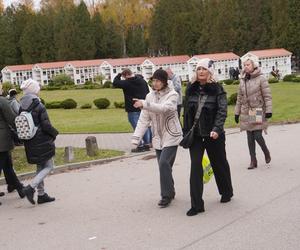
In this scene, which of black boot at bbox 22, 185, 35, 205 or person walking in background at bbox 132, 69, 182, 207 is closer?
person walking in background at bbox 132, 69, 182, 207

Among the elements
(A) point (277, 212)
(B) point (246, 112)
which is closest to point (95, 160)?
(B) point (246, 112)

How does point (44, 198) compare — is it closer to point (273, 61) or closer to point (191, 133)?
point (191, 133)

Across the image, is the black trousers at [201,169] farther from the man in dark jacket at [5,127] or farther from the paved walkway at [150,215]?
the man in dark jacket at [5,127]

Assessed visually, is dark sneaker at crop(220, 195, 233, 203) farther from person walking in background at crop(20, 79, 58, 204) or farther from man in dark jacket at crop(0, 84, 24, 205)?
man in dark jacket at crop(0, 84, 24, 205)

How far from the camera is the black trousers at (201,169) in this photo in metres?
6.50

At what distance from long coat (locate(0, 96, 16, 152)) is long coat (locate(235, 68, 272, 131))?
3741 millimetres

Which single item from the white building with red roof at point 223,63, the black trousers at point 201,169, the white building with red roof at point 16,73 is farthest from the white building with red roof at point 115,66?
the black trousers at point 201,169

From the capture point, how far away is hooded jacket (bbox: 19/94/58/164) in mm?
7377

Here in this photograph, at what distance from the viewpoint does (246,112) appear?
934 cm

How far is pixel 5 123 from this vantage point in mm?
7855

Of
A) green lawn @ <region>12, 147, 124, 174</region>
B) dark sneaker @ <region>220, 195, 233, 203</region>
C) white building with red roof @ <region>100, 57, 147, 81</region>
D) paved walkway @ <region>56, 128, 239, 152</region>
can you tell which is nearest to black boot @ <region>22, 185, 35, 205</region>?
dark sneaker @ <region>220, 195, 233, 203</region>

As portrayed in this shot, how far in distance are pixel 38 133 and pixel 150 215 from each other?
1901mm

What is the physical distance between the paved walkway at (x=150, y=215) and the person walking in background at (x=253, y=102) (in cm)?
60

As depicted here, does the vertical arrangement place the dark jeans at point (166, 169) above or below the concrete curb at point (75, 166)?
above
